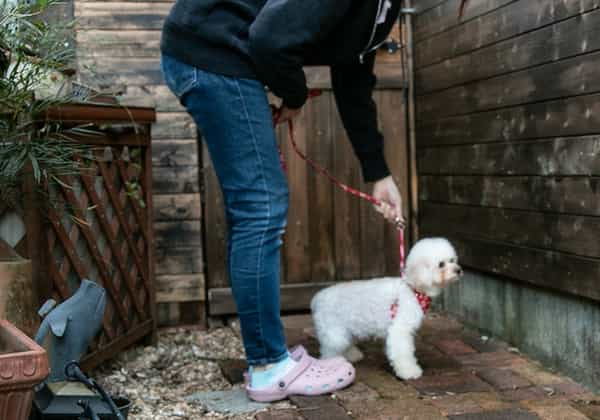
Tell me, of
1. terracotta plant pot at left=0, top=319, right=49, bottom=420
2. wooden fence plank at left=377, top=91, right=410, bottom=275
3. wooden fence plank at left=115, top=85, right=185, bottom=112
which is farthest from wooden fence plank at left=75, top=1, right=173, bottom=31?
terracotta plant pot at left=0, top=319, right=49, bottom=420

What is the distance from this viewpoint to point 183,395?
2561 millimetres

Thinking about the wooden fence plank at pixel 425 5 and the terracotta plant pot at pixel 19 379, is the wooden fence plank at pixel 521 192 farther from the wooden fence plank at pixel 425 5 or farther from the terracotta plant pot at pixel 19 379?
the terracotta plant pot at pixel 19 379

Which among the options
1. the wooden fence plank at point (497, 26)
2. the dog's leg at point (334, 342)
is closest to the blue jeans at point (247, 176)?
the dog's leg at point (334, 342)

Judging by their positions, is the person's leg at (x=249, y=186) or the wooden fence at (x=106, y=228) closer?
the person's leg at (x=249, y=186)

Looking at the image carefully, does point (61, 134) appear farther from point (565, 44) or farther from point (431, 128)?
point (431, 128)

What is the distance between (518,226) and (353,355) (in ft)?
2.74

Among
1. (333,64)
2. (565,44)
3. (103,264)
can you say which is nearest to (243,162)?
(333,64)

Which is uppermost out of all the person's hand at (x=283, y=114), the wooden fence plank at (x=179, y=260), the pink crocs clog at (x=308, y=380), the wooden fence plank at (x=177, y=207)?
the person's hand at (x=283, y=114)

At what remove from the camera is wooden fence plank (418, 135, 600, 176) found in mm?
2410

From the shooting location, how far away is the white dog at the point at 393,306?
8.46 ft

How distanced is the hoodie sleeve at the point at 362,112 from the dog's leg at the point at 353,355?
0.73 metres

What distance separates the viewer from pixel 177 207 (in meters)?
3.60

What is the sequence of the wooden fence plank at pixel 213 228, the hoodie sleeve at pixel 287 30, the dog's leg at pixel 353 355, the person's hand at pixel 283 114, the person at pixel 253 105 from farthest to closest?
the wooden fence plank at pixel 213 228, the dog's leg at pixel 353 355, the person's hand at pixel 283 114, the person at pixel 253 105, the hoodie sleeve at pixel 287 30

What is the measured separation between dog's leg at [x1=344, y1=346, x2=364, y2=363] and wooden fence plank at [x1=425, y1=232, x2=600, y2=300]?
2.29 ft
